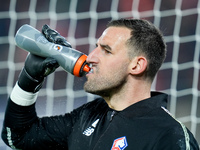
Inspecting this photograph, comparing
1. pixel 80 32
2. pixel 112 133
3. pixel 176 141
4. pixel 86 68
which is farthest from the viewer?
pixel 80 32

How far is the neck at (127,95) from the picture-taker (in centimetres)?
124

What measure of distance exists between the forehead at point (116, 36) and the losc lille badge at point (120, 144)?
35 cm

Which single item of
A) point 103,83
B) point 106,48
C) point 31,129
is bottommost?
point 31,129

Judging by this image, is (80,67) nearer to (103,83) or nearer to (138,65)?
(103,83)

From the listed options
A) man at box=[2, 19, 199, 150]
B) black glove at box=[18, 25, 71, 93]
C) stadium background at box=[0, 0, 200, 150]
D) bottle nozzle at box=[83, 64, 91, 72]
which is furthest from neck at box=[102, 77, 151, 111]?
stadium background at box=[0, 0, 200, 150]

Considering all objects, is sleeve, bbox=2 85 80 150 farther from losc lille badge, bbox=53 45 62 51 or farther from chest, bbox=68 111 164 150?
losc lille badge, bbox=53 45 62 51

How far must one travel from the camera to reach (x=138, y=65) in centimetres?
125

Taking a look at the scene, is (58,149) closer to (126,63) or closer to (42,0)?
(126,63)

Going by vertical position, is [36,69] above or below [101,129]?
above

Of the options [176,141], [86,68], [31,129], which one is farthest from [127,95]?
[31,129]

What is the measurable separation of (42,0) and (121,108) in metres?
1.44

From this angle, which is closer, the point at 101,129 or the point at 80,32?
the point at 101,129

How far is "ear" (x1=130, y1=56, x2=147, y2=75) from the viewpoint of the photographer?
1.24m

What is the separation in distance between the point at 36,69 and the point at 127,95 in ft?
1.20
